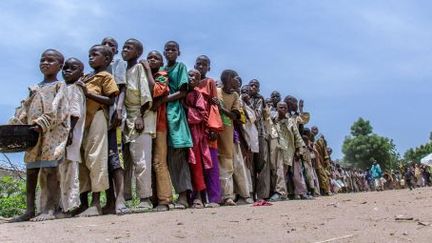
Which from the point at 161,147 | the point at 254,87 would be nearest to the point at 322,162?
the point at 254,87

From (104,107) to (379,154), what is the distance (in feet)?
167

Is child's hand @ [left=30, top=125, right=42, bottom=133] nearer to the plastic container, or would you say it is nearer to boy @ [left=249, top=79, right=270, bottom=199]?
the plastic container

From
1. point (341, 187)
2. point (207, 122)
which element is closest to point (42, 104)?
point (207, 122)

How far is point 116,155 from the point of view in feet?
17.6

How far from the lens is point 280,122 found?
29.3 feet

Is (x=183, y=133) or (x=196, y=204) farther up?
(x=183, y=133)

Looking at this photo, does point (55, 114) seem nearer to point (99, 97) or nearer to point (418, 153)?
point (99, 97)

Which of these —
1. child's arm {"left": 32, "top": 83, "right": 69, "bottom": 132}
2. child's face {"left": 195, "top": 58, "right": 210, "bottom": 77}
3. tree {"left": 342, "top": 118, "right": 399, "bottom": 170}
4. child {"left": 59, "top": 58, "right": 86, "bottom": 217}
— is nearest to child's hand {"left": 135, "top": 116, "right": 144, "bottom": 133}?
child {"left": 59, "top": 58, "right": 86, "bottom": 217}

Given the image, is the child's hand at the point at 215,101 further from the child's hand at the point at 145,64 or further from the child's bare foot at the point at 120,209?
the child's bare foot at the point at 120,209

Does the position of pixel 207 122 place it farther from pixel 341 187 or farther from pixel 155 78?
pixel 341 187

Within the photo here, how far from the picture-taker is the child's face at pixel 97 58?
5.61 m

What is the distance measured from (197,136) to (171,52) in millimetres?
1095

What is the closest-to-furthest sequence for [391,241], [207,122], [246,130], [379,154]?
[391,241], [207,122], [246,130], [379,154]

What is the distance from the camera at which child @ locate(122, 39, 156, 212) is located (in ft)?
18.3
